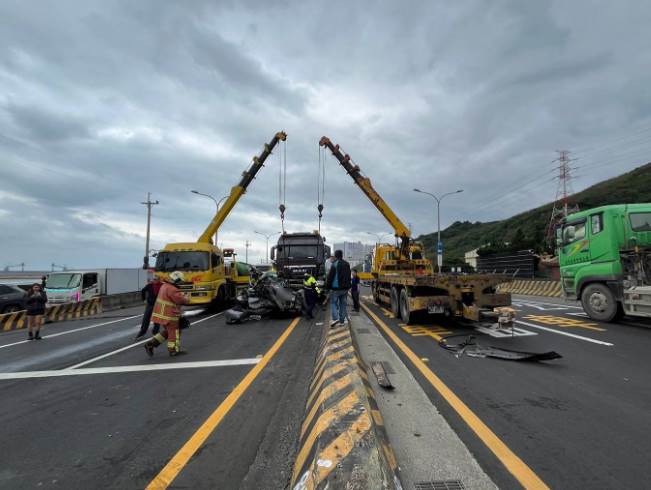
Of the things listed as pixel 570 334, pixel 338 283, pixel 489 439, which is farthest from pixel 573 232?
pixel 489 439

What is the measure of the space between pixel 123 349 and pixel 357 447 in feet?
22.2

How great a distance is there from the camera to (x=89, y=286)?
19141 millimetres

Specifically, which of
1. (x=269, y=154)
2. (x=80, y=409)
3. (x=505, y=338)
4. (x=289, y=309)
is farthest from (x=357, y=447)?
(x=269, y=154)

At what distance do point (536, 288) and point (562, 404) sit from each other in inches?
773

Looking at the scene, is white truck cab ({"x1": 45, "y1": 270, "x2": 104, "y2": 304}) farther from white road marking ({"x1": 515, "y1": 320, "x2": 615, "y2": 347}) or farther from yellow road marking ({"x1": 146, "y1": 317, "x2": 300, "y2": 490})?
white road marking ({"x1": 515, "y1": 320, "x2": 615, "y2": 347})

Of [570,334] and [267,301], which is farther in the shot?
[267,301]

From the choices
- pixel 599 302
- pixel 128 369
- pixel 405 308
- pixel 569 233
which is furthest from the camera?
pixel 569 233

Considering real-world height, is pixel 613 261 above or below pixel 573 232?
below

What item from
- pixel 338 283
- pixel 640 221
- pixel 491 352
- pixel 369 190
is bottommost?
pixel 491 352

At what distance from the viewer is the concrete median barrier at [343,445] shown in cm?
209

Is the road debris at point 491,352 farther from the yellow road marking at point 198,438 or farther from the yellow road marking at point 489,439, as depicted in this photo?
the yellow road marking at point 198,438

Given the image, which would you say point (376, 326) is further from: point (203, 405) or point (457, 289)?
point (203, 405)

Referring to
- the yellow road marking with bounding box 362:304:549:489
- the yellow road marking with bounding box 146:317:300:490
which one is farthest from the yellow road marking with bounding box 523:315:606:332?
the yellow road marking with bounding box 146:317:300:490

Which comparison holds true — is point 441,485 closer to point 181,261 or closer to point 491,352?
point 491,352
